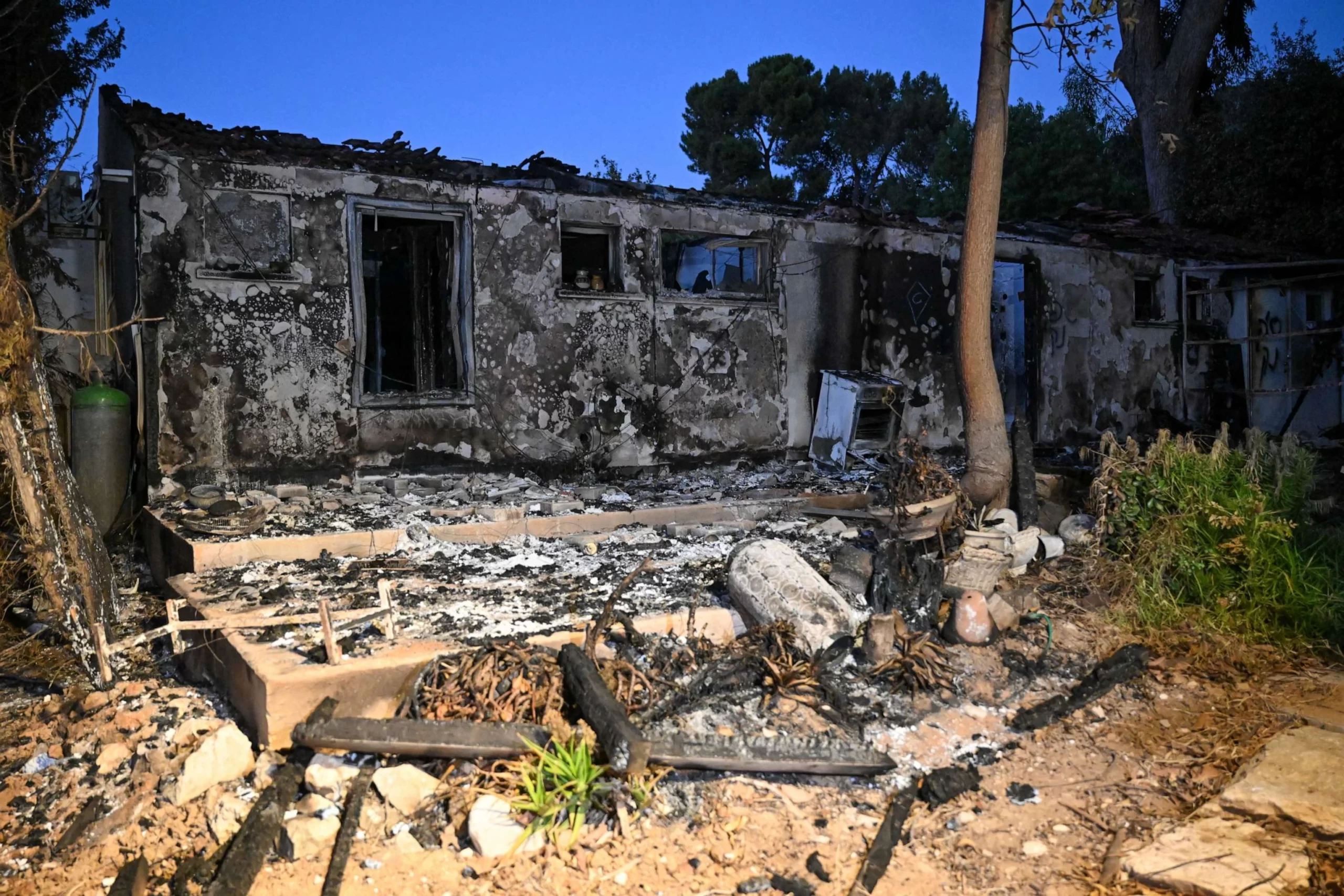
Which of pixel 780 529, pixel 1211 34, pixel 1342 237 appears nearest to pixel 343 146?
pixel 780 529

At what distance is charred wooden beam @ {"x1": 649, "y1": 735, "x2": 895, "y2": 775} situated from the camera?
3332mm

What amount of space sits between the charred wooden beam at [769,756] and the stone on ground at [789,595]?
875 millimetres

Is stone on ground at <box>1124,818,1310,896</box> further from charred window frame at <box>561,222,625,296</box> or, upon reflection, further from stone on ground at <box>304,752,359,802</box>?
charred window frame at <box>561,222,625,296</box>

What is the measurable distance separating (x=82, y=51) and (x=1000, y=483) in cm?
1365

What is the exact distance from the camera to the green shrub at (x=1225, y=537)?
15.6ft

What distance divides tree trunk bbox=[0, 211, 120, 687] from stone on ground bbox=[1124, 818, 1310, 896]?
14.4 feet

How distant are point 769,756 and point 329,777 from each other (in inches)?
65.5

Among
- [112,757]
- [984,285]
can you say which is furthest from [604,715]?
[984,285]

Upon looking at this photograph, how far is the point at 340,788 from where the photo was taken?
3312 mm

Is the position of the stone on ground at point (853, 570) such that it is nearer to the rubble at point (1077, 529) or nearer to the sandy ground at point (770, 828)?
the sandy ground at point (770, 828)

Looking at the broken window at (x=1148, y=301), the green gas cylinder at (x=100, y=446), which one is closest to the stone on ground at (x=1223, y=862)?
the green gas cylinder at (x=100, y=446)

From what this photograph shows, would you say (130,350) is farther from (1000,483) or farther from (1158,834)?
(1158,834)

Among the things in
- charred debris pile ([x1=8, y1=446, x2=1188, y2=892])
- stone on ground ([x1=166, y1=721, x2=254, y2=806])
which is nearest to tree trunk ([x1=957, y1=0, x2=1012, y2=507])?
charred debris pile ([x1=8, y1=446, x2=1188, y2=892])

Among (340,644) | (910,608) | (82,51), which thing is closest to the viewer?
(340,644)
